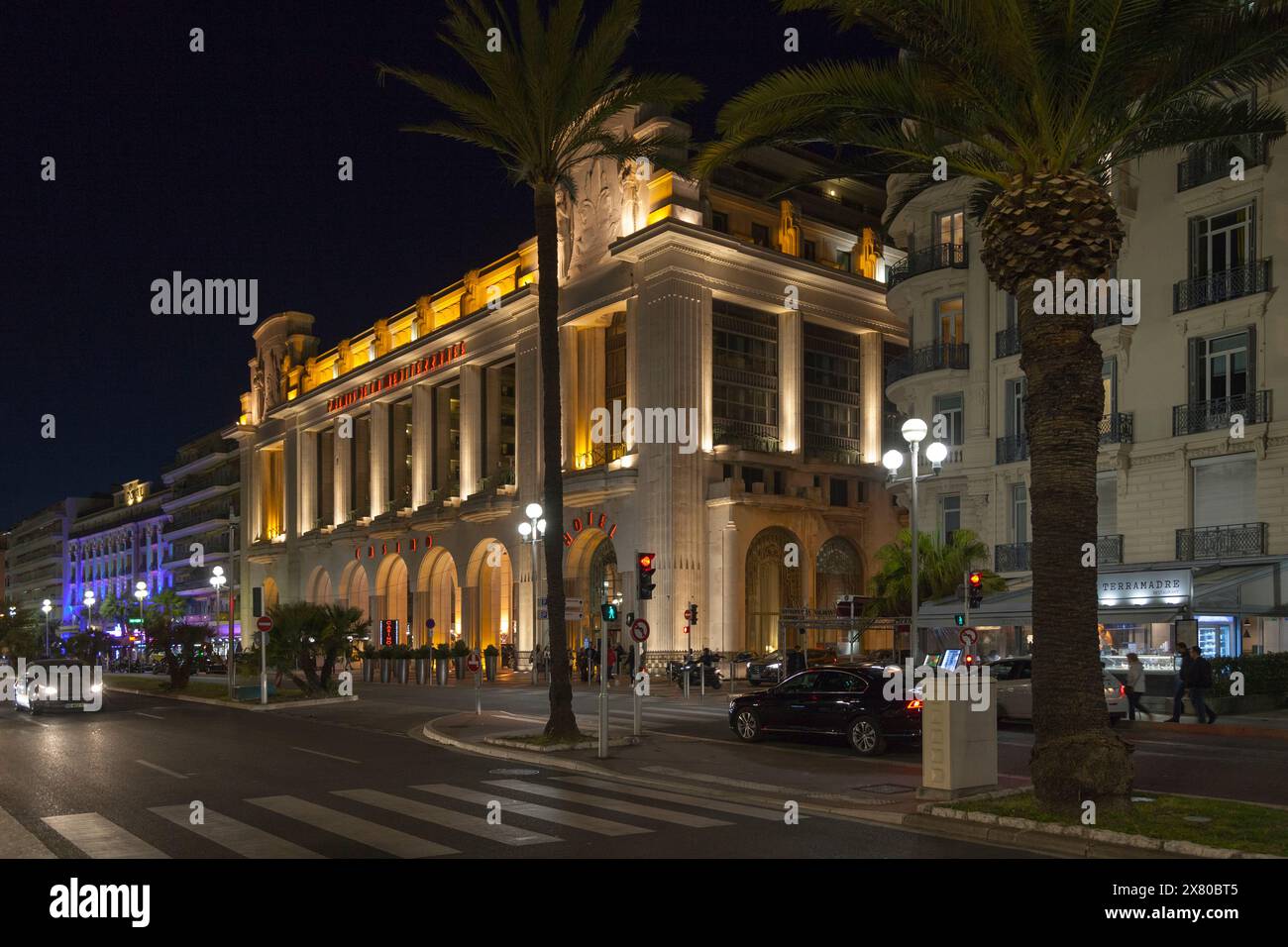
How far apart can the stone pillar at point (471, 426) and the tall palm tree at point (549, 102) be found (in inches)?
1782

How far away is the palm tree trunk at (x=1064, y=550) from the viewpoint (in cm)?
1252

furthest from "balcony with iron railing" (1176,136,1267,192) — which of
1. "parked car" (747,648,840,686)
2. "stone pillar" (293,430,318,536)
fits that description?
"stone pillar" (293,430,318,536)

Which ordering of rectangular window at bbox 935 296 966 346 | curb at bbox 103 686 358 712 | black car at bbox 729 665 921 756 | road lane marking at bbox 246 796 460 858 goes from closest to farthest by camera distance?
1. road lane marking at bbox 246 796 460 858
2. black car at bbox 729 665 921 756
3. curb at bbox 103 686 358 712
4. rectangular window at bbox 935 296 966 346

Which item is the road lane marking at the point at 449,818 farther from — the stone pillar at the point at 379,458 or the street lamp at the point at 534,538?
the stone pillar at the point at 379,458

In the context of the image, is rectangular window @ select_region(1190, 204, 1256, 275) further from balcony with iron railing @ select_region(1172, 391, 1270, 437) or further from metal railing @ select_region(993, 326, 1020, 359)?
metal railing @ select_region(993, 326, 1020, 359)

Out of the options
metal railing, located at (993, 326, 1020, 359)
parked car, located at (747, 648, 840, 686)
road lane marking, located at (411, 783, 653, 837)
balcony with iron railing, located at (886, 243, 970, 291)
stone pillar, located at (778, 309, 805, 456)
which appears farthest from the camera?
stone pillar, located at (778, 309, 805, 456)

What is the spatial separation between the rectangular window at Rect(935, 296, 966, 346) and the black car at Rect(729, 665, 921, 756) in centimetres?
2122

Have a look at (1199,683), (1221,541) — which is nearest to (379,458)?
(1221,541)

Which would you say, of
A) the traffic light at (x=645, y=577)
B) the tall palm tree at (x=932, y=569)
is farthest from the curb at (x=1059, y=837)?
the tall palm tree at (x=932, y=569)

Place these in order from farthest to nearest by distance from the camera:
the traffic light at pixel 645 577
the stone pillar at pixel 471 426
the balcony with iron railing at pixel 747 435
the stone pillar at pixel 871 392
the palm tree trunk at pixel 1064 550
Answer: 1. the stone pillar at pixel 471 426
2. the stone pillar at pixel 871 392
3. the balcony with iron railing at pixel 747 435
4. the traffic light at pixel 645 577
5. the palm tree trunk at pixel 1064 550

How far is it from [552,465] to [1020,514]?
21.6 meters

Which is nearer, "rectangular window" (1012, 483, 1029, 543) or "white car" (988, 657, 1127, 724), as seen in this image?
"white car" (988, 657, 1127, 724)

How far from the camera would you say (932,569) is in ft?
126

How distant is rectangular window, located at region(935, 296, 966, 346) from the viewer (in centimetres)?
4075
